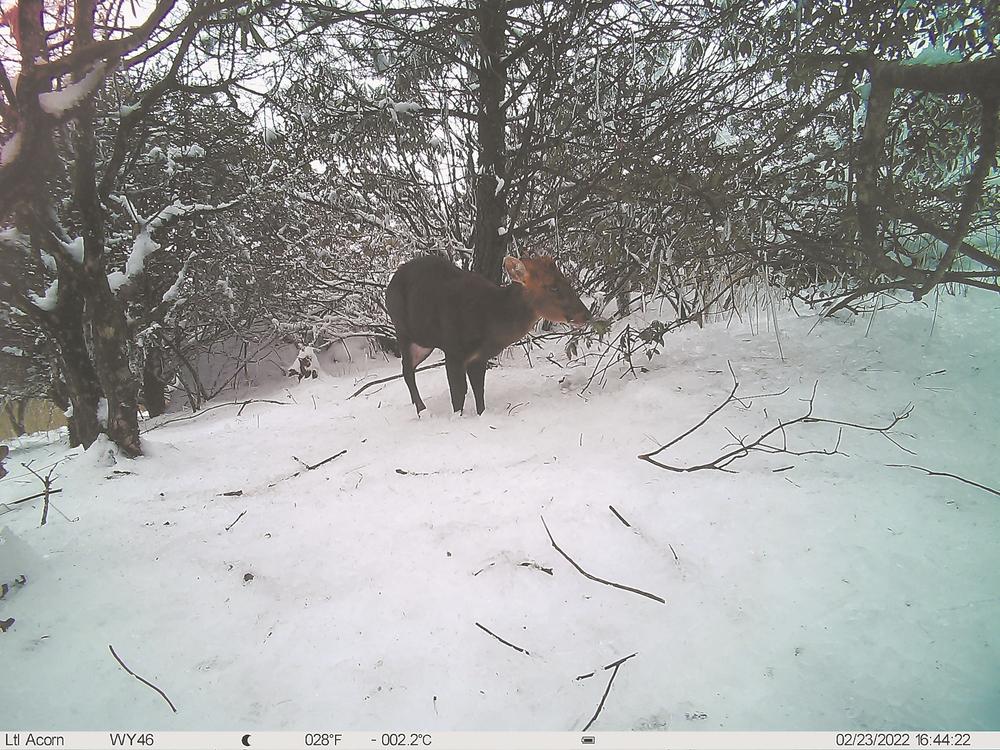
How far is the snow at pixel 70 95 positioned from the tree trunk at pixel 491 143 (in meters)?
2.82

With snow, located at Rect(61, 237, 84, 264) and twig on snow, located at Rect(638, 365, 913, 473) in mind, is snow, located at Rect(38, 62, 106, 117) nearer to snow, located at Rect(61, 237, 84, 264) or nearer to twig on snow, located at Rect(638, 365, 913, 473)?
snow, located at Rect(61, 237, 84, 264)

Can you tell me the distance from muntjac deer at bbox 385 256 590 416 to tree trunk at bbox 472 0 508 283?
2.96ft

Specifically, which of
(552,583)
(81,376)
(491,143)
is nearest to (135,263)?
(81,376)

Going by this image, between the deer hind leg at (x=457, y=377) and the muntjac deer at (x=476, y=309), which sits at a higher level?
the muntjac deer at (x=476, y=309)

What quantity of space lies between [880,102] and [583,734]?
260 centimetres

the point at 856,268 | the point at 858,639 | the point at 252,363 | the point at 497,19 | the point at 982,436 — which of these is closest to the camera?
the point at 858,639

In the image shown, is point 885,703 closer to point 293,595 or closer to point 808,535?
point 808,535

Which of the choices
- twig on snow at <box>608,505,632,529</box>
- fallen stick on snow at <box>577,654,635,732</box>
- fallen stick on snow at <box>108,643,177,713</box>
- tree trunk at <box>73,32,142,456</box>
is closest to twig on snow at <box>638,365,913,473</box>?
twig on snow at <box>608,505,632,529</box>

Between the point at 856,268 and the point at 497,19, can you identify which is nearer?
the point at 856,268

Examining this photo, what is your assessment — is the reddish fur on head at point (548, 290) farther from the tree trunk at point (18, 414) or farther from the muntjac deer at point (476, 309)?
the tree trunk at point (18, 414)

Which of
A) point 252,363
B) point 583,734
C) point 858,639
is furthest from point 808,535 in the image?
point 252,363

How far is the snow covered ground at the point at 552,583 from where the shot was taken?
4.58 feet

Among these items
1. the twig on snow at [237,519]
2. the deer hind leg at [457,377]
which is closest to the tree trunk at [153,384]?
the deer hind leg at [457,377]

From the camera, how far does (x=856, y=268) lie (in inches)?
125
